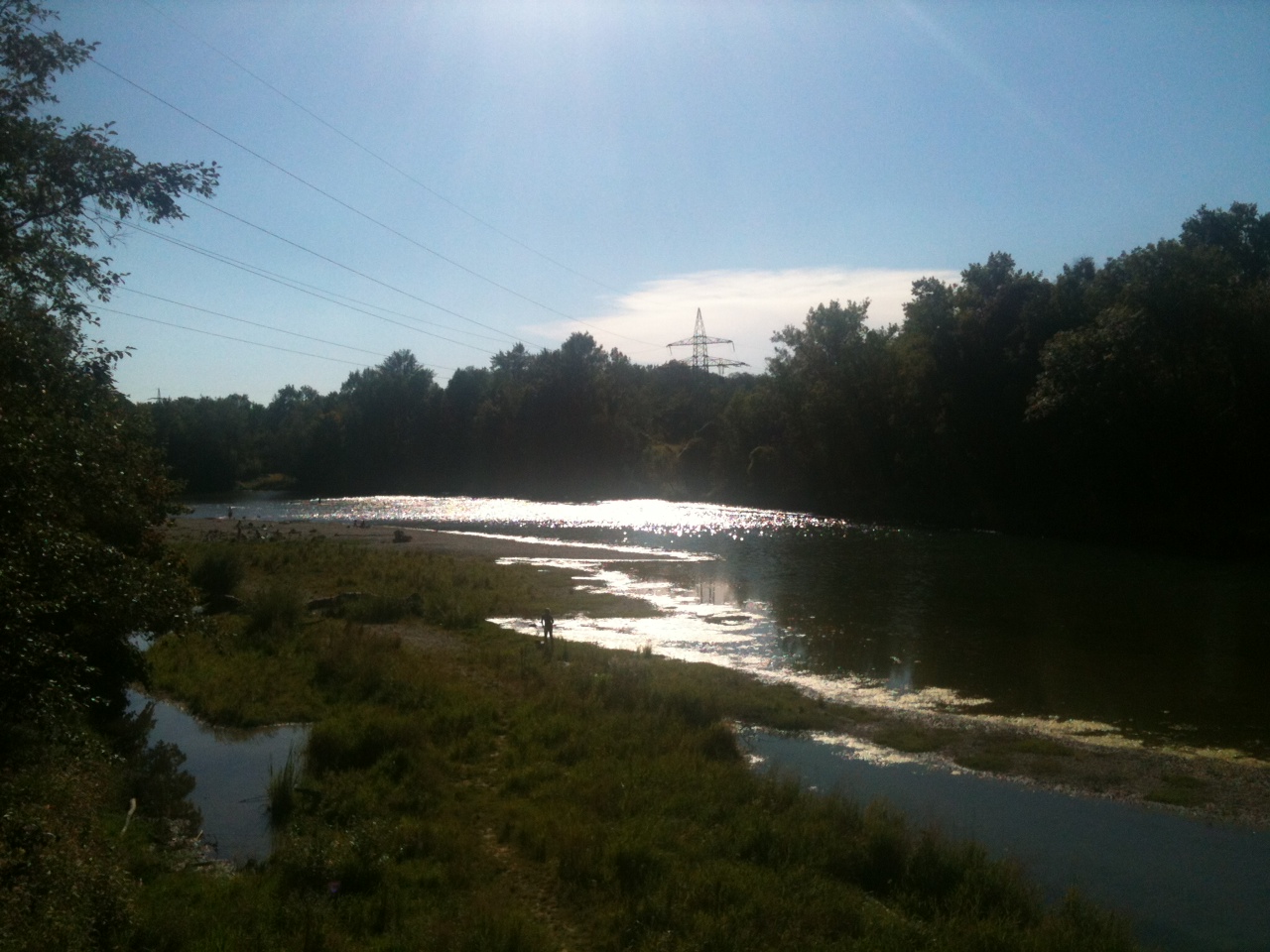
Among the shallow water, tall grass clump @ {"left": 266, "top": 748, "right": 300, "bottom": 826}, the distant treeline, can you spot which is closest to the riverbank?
tall grass clump @ {"left": 266, "top": 748, "right": 300, "bottom": 826}

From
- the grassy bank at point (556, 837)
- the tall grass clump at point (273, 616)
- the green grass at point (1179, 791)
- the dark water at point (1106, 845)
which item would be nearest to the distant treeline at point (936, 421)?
the tall grass clump at point (273, 616)

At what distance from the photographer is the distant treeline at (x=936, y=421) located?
5475 centimetres

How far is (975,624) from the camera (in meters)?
29.5

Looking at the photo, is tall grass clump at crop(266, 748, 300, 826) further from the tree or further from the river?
the river

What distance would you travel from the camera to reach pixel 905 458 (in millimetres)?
79812

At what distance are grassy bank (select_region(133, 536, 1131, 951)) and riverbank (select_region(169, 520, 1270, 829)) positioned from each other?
124cm

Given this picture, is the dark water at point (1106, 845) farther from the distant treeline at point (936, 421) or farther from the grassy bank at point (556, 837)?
the distant treeline at point (936, 421)

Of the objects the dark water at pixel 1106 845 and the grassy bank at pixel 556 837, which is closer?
the grassy bank at pixel 556 837

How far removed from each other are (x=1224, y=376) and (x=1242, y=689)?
4108 centimetres

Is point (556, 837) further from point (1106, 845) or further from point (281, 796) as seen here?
point (1106, 845)

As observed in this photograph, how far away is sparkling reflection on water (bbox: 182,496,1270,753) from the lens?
797 inches

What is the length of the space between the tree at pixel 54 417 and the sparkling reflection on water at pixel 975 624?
1509 centimetres

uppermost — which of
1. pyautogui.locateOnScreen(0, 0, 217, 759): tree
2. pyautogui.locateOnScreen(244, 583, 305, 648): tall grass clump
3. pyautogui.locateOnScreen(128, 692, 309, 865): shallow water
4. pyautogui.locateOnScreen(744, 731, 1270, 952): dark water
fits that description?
pyautogui.locateOnScreen(0, 0, 217, 759): tree

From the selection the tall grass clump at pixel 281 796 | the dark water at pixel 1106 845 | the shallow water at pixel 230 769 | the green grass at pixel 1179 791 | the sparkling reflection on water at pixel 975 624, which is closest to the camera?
the dark water at pixel 1106 845
